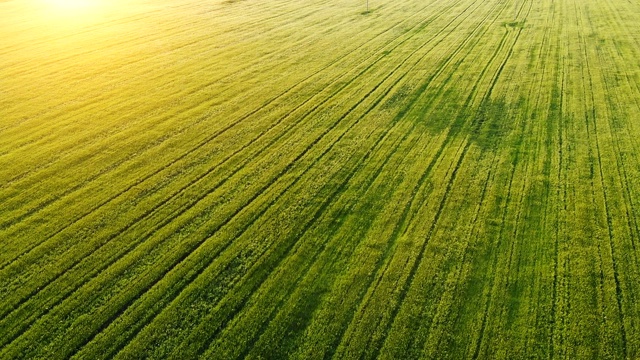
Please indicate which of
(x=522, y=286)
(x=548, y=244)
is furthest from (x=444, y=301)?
(x=548, y=244)

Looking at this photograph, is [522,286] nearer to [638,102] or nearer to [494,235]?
[494,235]

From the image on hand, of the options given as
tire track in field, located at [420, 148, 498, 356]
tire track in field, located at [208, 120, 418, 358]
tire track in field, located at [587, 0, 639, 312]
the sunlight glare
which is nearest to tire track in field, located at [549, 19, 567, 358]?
tire track in field, located at [587, 0, 639, 312]

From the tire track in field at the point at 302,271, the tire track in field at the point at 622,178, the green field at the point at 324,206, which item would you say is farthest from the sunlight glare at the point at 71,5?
the tire track in field at the point at 622,178

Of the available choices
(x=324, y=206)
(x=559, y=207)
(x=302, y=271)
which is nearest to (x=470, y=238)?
(x=559, y=207)

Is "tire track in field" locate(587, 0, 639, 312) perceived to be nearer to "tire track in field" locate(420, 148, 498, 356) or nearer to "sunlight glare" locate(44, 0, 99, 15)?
"tire track in field" locate(420, 148, 498, 356)

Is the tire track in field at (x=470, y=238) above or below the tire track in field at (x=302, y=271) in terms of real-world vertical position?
below

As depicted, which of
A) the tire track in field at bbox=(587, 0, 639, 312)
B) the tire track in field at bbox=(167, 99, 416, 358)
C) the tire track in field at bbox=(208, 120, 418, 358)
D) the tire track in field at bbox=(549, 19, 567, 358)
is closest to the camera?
the tire track in field at bbox=(167, 99, 416, 358)

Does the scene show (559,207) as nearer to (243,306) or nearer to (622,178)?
(622,178)

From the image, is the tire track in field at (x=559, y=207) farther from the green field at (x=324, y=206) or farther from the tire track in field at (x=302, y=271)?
the tire track in field at (x=302, y=271)
